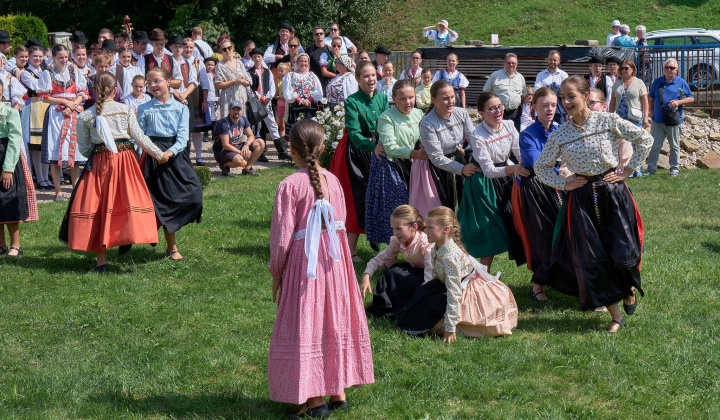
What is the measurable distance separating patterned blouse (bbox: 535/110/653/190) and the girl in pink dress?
2.13m

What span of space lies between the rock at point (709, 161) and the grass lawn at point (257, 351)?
6757 millimetres

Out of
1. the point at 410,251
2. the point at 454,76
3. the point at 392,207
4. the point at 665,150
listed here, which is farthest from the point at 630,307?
the point at 665,150

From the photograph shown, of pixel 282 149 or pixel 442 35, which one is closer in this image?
pixel 282 149

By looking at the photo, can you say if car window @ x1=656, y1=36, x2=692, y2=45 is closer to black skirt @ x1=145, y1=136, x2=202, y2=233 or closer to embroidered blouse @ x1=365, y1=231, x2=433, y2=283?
black skirt @ x1=145, y1=136, x2=202, y2=233

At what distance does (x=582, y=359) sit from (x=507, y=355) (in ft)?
1.62

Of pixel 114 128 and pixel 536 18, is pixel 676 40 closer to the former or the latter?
pixel 536 18

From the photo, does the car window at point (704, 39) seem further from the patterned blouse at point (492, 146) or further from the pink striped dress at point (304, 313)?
the pink striped dress at point (304, 313)

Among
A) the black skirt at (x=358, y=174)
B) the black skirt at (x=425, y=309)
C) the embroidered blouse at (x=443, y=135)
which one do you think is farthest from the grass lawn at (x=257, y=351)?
the embroidered blouse at (x=443, y=135)

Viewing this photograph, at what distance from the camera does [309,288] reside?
430 centimetres

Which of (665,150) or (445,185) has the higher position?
(445,185)

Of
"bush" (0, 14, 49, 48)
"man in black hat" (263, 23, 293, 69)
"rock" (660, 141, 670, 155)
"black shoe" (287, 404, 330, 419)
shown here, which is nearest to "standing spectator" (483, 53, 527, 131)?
"rock" (660, 141, 670, 155)

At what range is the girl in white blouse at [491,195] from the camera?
6.69 meters

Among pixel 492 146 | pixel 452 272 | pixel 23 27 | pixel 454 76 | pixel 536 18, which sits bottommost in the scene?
pixel 452 272

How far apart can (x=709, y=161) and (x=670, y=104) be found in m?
1.87
